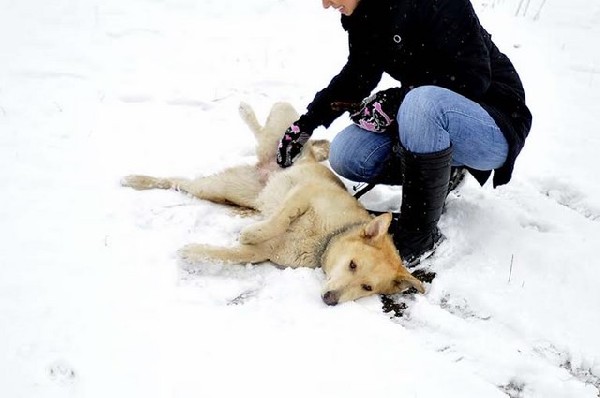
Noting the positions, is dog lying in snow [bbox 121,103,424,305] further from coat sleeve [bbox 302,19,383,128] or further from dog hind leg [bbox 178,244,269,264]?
coat sleeve [bbox 302,19,383,128]

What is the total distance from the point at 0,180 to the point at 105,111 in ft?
4.98

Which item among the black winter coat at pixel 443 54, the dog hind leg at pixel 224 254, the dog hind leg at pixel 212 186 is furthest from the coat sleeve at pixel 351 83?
the dog hind leg at pixel 224 254

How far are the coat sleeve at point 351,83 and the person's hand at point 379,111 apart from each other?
0.33 metres

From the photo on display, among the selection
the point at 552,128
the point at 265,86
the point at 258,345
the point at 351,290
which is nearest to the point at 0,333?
the point at 258,345

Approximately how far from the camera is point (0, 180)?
12.0ft

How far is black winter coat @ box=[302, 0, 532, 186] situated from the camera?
10.6ft

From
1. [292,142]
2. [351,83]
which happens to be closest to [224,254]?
[292,142]

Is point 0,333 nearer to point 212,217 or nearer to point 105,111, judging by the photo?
point 212,217

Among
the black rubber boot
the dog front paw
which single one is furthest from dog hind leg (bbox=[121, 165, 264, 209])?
the black rubber boot

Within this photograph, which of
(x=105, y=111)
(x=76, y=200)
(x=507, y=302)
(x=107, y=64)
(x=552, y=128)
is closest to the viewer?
(x=507, y=302)

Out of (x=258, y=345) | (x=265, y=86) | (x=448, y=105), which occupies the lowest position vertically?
(x=265, y=86)

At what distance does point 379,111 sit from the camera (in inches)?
144

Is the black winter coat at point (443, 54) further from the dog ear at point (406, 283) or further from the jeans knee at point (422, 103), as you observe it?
the dog ear at point (406, 283)

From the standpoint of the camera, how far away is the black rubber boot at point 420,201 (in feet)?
10.6
